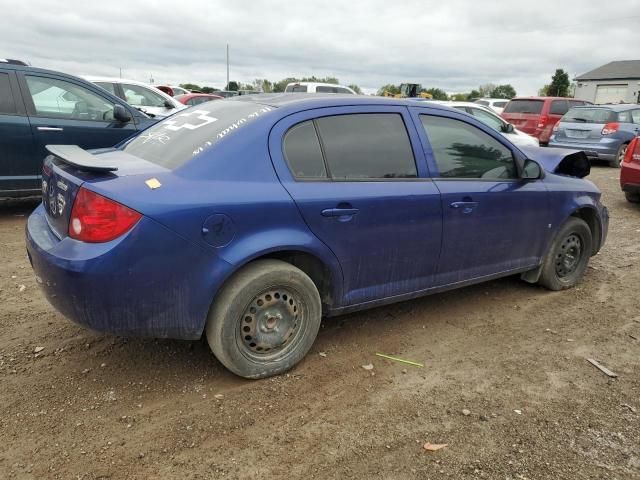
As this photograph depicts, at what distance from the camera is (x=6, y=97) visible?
19.6ft

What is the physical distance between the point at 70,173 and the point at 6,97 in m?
4.03

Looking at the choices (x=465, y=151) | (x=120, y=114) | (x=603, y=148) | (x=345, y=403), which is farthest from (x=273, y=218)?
(x=603, y=148)

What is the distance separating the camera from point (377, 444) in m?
2.56

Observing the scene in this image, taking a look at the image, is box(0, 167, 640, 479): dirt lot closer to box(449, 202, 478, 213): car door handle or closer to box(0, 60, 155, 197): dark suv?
box(449, 202, 478, 213): car door handle

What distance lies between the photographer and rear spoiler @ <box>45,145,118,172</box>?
2.71 m

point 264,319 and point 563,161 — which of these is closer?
point 264,319

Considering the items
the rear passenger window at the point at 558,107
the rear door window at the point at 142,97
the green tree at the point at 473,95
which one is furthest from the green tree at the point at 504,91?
the rear door window at the point at 142,97

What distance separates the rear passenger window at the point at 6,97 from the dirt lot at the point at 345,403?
2846 millimetres

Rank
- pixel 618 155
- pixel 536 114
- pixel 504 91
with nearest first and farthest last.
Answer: pixel 618 155 → pixel 536 114 → pixel 504 91

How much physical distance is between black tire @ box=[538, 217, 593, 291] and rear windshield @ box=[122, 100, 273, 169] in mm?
2866

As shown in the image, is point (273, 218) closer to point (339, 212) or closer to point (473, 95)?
point (339, 212)

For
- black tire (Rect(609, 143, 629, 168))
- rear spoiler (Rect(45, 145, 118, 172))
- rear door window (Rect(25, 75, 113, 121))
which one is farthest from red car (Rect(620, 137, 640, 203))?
rear spoiler (Rect(45, 145, 118, 172))

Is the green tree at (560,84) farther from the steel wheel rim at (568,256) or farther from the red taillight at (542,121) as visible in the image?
the steel wheel rim at (568,256)

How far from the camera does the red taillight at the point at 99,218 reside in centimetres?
252
